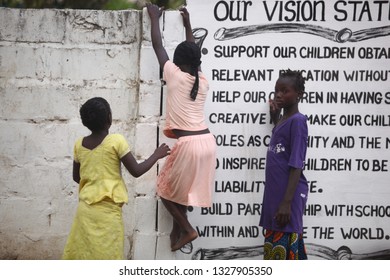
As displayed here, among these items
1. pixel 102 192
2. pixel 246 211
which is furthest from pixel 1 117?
pixel 246 211

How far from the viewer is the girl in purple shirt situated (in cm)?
457

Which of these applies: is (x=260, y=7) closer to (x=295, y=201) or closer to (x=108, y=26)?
(x=108, y=26)

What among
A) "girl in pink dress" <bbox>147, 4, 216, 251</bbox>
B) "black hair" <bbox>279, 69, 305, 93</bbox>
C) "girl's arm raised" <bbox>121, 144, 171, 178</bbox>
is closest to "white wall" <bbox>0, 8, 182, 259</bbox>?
"girl in pink dress" <bbox>147, 4, 216, 251</bbox>

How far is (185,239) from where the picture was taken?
4.96 m

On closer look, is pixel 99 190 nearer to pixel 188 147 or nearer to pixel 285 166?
pixel 188 147

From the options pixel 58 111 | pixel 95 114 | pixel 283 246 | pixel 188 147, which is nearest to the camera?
pixel 95 114

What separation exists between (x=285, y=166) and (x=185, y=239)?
89cm

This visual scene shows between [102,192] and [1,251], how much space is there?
1483 millimetres

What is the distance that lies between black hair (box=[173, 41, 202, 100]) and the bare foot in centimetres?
94

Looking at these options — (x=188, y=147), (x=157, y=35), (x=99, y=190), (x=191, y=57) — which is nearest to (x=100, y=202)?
(x=99, y=190)

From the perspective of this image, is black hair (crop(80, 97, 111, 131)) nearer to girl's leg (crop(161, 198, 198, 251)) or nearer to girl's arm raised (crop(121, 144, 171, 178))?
girl's arm raised (crop(121, 144, 171, 178))

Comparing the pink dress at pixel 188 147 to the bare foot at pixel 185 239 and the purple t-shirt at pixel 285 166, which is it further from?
the purple t-shirt at pixel 285 166

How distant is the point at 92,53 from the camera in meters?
5.26
